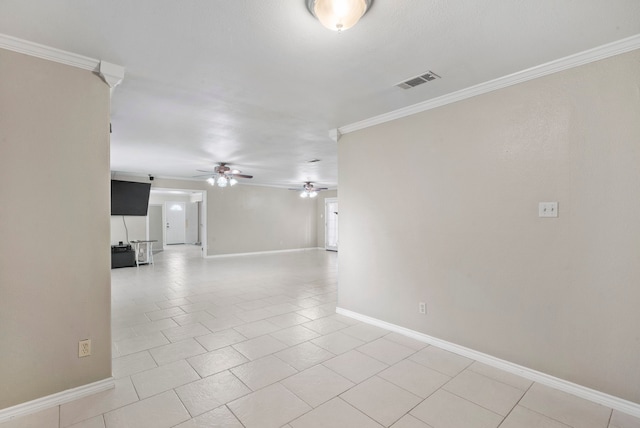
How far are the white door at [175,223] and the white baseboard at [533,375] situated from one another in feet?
40.9

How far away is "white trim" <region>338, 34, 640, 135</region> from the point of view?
2.01 metres

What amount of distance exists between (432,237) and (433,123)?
3.95 feet

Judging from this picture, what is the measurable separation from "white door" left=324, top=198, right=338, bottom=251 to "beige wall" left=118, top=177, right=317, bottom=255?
0.60 m

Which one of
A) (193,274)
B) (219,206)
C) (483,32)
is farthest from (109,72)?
(219,206)

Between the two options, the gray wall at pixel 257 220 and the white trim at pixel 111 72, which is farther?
the gray wall at pixel 257 220

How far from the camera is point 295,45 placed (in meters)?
2.01

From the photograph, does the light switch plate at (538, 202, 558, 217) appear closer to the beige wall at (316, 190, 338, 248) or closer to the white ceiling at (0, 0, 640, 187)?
the white ceiling at (0, 0, 640, 187)

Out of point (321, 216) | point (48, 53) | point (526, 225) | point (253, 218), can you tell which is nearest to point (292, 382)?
point (526, 225)

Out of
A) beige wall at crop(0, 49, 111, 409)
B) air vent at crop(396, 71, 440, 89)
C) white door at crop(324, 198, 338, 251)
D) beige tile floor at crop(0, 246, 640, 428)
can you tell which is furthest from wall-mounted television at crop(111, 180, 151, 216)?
air vent at crop(396, 71, 440, 89)

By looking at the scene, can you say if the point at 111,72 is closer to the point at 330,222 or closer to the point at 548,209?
the point at 548,209

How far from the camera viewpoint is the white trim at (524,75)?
201cm

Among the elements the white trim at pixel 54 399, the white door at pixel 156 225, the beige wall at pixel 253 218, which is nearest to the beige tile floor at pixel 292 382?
the white trim at pixel 54 399

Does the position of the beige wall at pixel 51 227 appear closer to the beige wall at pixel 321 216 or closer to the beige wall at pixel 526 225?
the beige wall at pixel 526 225

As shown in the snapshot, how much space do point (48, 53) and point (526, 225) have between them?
392 cm
